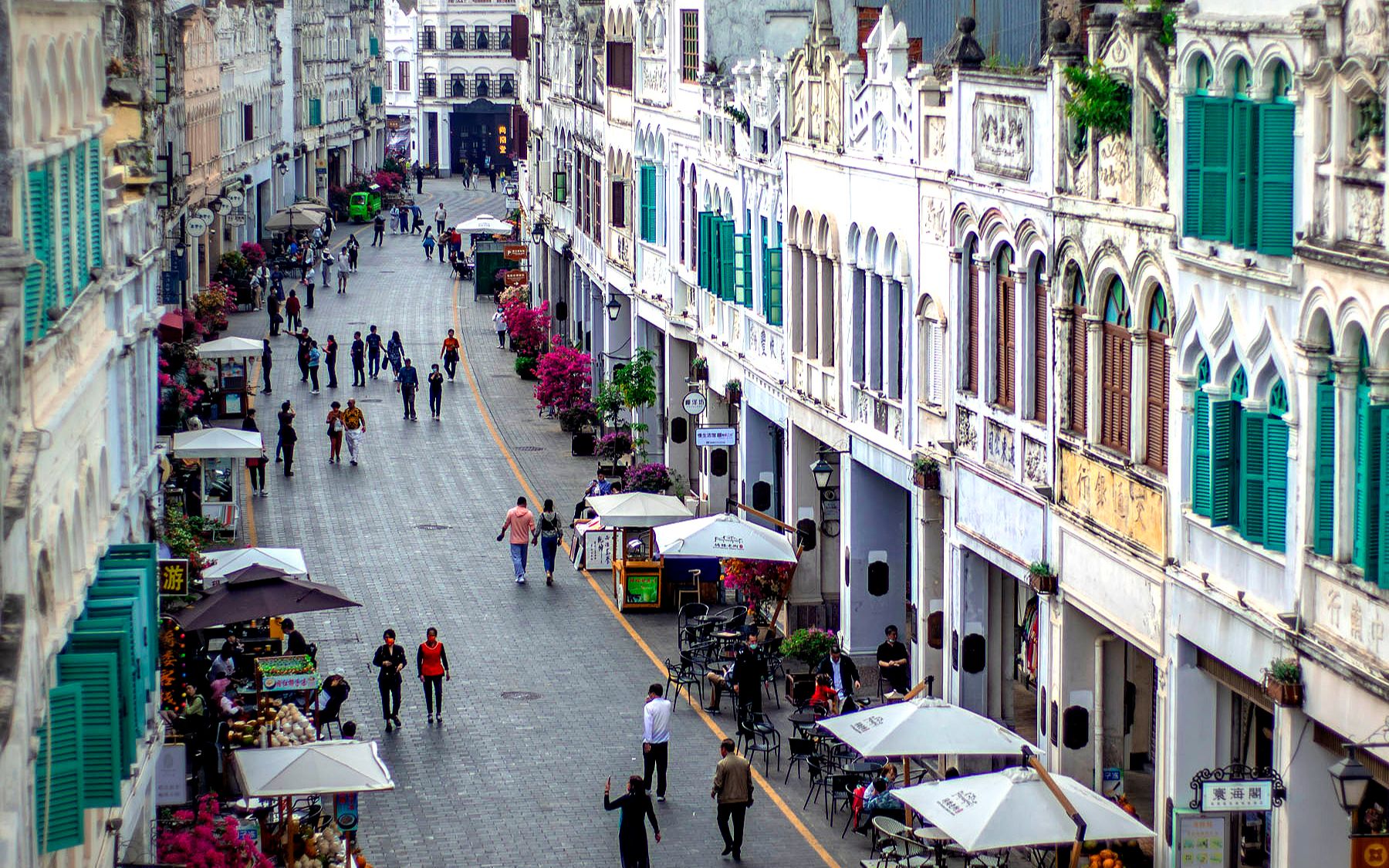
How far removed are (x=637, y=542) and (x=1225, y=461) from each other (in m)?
18.6

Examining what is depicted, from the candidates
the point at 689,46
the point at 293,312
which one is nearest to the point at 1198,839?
the point at 689,46

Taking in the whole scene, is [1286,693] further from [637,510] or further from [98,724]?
[637,510]

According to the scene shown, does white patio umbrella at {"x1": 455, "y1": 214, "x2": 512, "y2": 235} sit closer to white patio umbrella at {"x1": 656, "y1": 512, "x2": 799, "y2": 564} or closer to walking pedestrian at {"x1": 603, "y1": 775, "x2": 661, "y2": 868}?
white patio umbrella at {"x1": 656, "y1": 512, "x2": 799, "y2": 564}

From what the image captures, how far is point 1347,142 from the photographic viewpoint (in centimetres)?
1859

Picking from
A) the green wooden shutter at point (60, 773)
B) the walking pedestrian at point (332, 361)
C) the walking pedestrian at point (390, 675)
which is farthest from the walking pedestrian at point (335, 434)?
the green wooden shutter at point (60, 773)

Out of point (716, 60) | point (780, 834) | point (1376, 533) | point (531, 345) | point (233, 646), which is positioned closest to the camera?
point (1376, 533)

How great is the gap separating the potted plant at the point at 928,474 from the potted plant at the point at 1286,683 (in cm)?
950

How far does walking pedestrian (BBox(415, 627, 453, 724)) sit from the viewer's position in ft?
101

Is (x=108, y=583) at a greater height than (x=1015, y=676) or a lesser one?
greater

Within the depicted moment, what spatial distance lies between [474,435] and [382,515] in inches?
375

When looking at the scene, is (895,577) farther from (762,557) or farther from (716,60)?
(716,60)

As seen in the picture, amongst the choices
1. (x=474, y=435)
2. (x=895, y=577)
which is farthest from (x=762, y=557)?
(x=474, y=435)

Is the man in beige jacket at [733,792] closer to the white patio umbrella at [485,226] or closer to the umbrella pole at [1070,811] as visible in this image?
the umbrella pole at [1070,811]

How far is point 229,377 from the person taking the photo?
55.4 m
